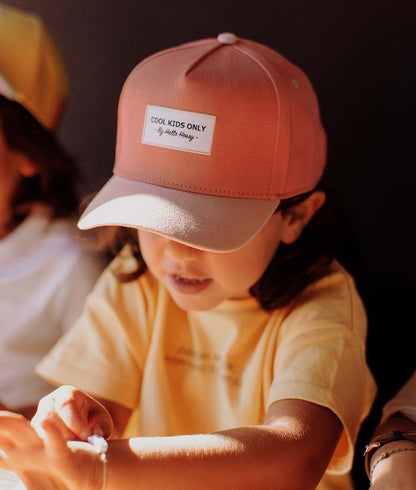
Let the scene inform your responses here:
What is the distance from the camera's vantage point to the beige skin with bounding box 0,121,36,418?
3.38ft

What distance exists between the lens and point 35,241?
43.0 inches

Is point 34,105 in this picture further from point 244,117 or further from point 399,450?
point 399,450

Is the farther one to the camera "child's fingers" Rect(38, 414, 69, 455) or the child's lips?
the child's lips

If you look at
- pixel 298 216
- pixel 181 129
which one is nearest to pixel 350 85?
pixel 298 216

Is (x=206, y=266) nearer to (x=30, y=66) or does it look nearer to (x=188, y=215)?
(x=188, y=215)

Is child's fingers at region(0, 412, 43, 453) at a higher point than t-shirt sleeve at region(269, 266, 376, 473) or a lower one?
higher

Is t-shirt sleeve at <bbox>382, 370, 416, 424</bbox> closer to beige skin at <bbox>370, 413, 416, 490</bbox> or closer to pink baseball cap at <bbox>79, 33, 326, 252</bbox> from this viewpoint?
beige skin at <bbox>370, 413, 416, 490</bbox>

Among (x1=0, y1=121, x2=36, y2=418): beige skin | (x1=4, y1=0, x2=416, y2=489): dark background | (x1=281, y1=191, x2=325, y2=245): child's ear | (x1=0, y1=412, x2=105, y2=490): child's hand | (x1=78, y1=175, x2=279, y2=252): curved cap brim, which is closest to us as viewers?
(x1=0, y1=412, x2=105, y2=490): child's hand

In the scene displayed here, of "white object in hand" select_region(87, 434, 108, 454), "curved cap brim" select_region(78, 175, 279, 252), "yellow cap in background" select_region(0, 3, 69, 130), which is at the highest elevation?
"yellow cap in background" select_region(0, 3, 69, 130)

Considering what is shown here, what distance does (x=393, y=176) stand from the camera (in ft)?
3.19

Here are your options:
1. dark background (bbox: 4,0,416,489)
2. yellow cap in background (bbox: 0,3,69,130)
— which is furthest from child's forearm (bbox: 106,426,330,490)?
yellow cap in background (bbox: 0,3,69,130)

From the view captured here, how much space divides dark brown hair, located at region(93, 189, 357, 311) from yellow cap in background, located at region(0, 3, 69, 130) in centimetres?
21

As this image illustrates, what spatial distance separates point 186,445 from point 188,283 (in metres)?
0.21

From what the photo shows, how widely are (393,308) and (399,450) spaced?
28cm
